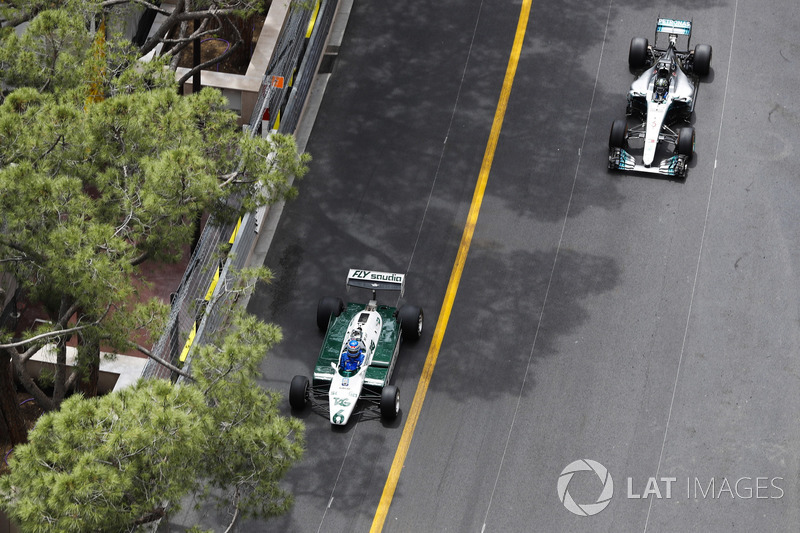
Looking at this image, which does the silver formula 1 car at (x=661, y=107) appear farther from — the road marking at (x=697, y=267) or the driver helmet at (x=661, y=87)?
the road marking at (x=697, y=267)

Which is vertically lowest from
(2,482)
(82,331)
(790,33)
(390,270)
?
(2,482)

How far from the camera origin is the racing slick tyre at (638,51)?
28156mm

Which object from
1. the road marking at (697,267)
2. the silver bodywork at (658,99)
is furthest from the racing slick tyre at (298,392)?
the silver bodywork at (658,99)

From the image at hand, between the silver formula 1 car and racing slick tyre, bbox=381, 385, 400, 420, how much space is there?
7.09 meters

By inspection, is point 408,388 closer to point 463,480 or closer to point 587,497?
point 463,480

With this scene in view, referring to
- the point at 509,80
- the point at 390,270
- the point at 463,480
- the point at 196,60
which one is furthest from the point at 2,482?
the point at 509,80

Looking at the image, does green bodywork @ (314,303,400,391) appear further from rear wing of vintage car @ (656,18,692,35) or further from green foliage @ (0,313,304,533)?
rear wing of vintage car @ (656,18,692,35)

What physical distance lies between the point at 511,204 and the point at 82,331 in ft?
35.2

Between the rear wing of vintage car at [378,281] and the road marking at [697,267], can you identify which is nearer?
the road marking at [697,267]

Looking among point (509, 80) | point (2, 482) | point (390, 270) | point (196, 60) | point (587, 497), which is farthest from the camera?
point (509, 80)

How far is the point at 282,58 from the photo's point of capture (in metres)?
26.9

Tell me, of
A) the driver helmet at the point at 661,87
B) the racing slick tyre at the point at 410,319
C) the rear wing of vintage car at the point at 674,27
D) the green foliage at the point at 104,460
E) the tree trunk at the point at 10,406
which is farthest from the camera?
the rear wing of vintage car at the point at 674,27

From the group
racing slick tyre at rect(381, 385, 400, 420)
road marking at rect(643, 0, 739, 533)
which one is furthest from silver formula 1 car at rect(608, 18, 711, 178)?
racing slick tyre at rect(381, 385, 400, 420)

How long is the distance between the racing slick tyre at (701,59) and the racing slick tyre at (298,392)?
36.6ft
